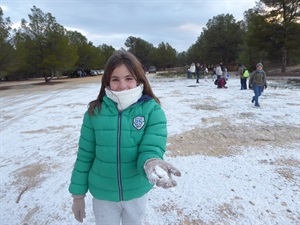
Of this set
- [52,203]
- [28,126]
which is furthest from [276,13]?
[52,203]

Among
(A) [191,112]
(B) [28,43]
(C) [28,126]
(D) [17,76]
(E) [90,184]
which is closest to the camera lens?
(E) [90,184]

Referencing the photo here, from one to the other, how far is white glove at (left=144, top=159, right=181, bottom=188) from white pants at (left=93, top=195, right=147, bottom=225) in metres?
0.47

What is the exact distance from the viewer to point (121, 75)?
66.4 inches

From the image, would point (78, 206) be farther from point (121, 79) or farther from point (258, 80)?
point (258, 80)

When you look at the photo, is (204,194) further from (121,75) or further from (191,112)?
(191,112)

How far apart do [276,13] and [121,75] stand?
32604mm

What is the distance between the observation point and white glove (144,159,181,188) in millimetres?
1283

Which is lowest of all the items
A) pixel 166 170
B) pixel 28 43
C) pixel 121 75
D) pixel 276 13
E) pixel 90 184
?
pixel 90 184

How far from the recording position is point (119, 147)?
63.9 inches

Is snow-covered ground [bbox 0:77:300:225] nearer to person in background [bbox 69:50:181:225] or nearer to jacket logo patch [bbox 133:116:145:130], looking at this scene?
person in background [bbox 69:50:181:225]

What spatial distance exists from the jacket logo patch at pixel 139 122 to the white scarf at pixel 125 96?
0.37 ft

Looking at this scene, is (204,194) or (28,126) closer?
(204,194)

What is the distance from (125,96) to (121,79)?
0.13 meters

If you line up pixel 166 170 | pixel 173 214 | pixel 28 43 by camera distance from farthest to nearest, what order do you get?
pixel 28 43 → pixel 173 214 → pixel 166 170
